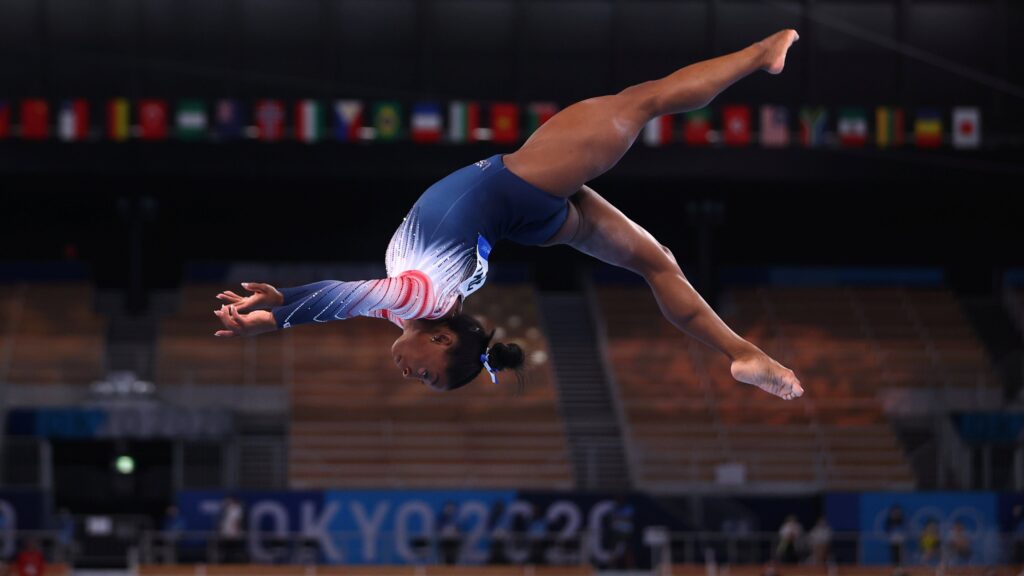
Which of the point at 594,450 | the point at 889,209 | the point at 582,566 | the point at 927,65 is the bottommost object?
the point at 582,566

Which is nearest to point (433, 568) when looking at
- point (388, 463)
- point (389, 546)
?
point (389, 546)

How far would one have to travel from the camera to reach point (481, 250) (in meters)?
5.97

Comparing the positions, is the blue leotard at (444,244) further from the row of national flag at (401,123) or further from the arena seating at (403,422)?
the row of national flag at (401,123)

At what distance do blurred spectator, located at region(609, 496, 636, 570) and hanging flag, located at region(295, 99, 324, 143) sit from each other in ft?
23.2

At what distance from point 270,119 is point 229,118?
57 cm

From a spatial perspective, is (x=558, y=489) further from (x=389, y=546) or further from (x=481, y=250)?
(x=481, y=250)

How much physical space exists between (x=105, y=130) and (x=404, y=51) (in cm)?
449

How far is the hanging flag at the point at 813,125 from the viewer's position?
20453 millimetres

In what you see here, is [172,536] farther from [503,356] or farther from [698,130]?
[503,356]

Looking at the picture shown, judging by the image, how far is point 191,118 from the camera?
66.2 ft

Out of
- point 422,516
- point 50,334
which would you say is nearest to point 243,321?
point 422,516

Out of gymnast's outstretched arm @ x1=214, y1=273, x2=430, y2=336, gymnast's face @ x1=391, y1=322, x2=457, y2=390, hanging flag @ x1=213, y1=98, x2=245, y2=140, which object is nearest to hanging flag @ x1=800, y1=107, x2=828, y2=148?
hanging flag @ x1=213, y1=98, x2=245, y2=140

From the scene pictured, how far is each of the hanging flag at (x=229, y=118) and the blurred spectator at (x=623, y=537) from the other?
25.3 feet

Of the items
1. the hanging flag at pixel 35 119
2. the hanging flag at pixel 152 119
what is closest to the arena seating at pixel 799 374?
the hanging flag at pixel 152 119
